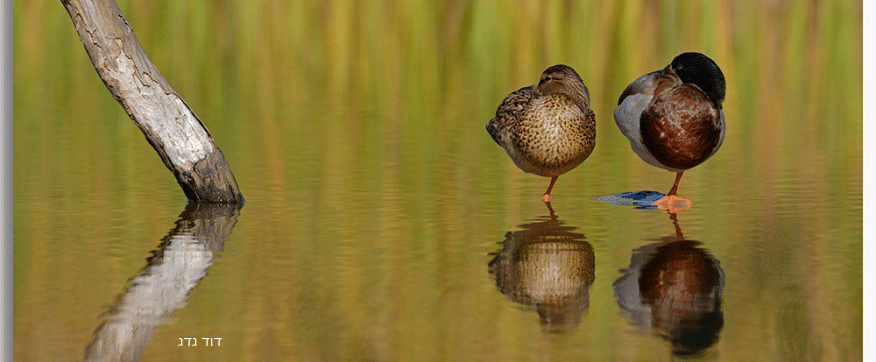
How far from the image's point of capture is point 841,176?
25.8ft

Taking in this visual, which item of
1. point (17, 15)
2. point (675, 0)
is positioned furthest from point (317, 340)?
point (675, 0)

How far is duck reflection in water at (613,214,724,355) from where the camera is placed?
167 inches

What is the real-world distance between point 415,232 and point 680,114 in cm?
192

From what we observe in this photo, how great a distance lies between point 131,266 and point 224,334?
3.97 ft

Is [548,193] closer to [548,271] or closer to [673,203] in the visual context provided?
[673,203]

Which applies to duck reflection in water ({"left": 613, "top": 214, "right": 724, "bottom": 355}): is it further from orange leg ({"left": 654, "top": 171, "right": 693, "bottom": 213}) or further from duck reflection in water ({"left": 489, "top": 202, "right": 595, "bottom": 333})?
orange leg ({"left": 654, "top": 171, "right": 693, "bottom": 213})

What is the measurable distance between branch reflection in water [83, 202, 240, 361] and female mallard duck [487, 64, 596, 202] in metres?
1.87

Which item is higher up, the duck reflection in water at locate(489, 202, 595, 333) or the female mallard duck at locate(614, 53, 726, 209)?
the female mallard duck at locate(614, 53, 726, 209)

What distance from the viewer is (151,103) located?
6832mm

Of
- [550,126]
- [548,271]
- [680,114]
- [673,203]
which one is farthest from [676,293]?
[550,126]

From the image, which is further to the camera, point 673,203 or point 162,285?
point 673,203

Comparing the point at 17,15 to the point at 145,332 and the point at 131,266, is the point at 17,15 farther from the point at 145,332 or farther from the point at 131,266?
the point at 145,332

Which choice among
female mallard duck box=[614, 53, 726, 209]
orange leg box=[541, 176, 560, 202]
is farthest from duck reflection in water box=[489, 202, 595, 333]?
female mallard duck box=[614, 53, 726, 209]

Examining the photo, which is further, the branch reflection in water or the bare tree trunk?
the bare tree trunk
